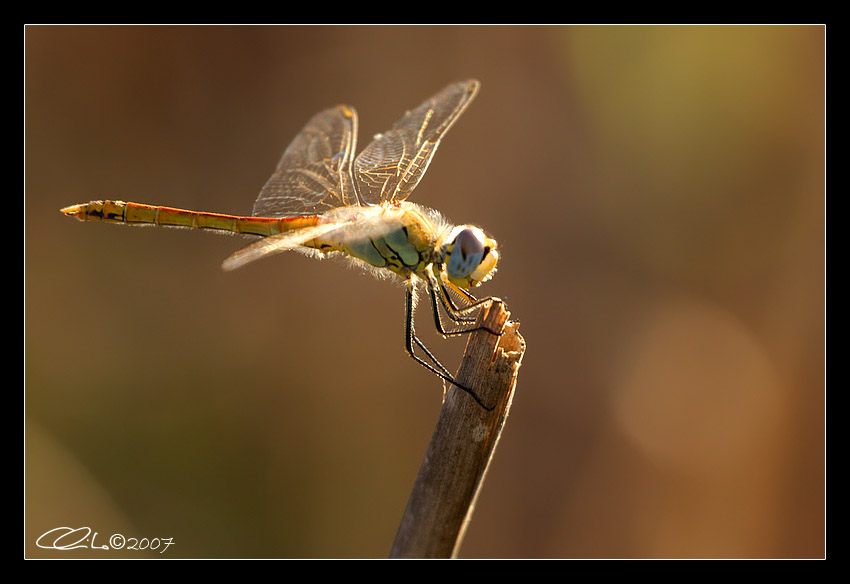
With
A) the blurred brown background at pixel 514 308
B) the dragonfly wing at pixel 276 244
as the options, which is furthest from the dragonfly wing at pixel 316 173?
the blurred brown background at pixel 514 308

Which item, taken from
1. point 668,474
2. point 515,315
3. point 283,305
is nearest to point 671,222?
point 515,315

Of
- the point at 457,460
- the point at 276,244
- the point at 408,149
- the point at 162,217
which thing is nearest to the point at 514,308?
the point at 408,149

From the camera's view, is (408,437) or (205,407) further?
(408,437)

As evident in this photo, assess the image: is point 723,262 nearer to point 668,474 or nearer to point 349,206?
point 668,474

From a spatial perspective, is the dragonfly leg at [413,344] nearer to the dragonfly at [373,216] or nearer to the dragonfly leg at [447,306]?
the dragonfly at [373,216]

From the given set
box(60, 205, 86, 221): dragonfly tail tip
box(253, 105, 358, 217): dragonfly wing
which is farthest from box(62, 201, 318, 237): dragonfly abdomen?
Answer: box(253, 105, 358, 217): dragonfly wing

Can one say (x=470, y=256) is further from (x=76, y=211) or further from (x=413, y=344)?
(x=76, y=211)

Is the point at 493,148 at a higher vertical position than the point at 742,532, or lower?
higher
